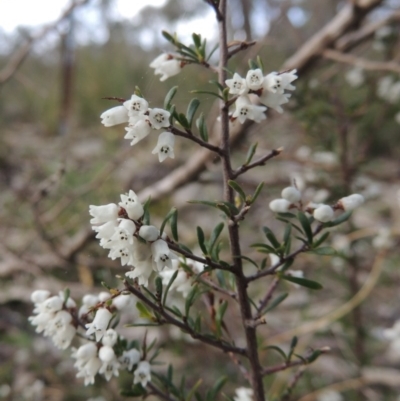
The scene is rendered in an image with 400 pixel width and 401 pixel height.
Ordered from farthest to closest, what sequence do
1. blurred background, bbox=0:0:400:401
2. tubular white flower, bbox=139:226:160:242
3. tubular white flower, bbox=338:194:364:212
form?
blurred background, bbox=0:0:400:401
tubular white flower, bbox=338:194:364:212
tubular white flower, bbox=139:226:160:242

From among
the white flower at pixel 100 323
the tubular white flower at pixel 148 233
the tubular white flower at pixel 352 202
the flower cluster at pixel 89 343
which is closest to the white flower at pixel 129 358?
the flower cluster at pixel 89 343

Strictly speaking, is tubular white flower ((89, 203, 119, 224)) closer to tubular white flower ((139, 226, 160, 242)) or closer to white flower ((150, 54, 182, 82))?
tubular white flower ((139, 226, 160, 242))

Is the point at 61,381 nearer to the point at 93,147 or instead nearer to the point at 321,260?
the point at 321,260

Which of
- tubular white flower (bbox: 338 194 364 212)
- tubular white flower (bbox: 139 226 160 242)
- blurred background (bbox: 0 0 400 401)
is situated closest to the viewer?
tubular white flower (bbox: 139 226 160 242)

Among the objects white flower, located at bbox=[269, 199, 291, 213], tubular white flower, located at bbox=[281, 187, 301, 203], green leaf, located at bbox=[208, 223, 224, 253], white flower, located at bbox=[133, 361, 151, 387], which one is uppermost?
tubular white flower, located at bbox=[281, 187, 301, 203]

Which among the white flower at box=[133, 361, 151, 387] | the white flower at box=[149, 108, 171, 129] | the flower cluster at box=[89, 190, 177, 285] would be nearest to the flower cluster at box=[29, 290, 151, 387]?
the white flower at box=[133, 361, 151, 387]

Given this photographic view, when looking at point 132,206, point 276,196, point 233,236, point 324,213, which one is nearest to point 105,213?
point 132,206

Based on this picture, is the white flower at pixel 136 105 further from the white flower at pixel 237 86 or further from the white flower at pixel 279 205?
the white flower at pixel 279 205

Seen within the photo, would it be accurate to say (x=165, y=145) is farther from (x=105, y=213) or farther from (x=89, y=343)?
(x=89, y=343)
